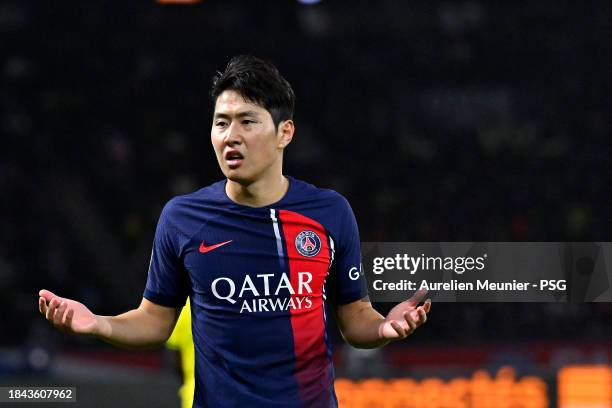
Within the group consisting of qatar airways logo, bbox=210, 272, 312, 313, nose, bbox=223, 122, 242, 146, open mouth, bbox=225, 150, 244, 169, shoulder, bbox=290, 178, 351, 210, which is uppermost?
nose, bbox=223, 122, 242, 146

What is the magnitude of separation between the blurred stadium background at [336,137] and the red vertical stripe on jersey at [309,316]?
14.4 ft

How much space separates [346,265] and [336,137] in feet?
17.0

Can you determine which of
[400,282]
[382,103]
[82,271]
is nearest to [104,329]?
[400,282]

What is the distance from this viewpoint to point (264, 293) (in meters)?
2.51

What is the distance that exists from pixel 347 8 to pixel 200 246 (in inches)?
221

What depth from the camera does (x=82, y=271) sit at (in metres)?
7.64

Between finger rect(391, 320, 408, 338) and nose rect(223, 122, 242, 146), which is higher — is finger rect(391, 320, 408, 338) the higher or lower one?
the lower one

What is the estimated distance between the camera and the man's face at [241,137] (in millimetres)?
2457

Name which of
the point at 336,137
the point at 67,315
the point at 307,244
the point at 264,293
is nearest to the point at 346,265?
the point at 307,244

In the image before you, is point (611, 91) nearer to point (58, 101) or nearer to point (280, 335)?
point (58, 101)

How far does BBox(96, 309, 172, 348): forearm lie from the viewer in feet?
8.23

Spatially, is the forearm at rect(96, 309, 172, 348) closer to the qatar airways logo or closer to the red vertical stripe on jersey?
the qatar airways logo

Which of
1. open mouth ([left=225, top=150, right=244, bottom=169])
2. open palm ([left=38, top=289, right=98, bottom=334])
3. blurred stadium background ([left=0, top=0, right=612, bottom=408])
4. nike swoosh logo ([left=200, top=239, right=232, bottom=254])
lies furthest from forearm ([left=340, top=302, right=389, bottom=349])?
blurred stadium background ([left=0, top=0, right=612, bottom=408])

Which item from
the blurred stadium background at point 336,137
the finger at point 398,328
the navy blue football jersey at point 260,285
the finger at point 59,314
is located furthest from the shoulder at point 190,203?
the blurred stadium background at point 336,137
